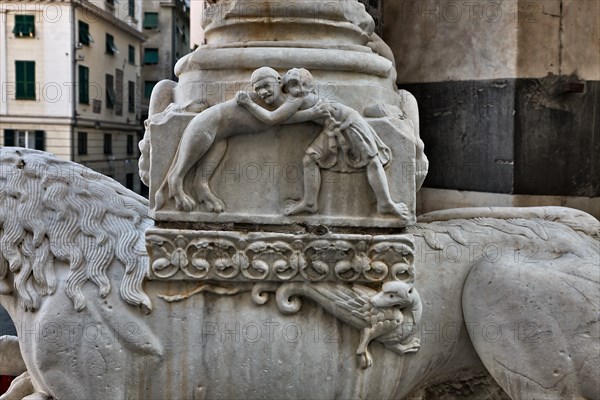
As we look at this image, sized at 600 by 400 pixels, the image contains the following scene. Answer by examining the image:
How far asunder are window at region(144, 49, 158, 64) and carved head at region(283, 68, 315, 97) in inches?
1284

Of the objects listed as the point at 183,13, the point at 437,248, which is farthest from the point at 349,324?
the point at 183,13

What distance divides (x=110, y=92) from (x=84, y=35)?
359cm

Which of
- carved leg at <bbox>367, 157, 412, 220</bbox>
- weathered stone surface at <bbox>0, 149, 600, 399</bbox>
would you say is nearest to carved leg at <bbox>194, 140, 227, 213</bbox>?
weathered stone surface at <bbox>0, 149, 600, 399</bbox>

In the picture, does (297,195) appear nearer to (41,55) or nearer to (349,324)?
(349,324)

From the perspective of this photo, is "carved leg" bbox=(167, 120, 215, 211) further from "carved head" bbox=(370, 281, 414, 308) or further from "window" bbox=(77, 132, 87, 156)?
"window" bbox=(77, 132, 87, 156)

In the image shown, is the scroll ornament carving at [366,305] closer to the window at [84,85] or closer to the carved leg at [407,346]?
the carved leg at [407,346]

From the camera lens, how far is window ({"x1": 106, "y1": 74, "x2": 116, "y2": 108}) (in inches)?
969

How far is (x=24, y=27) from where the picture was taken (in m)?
21.1

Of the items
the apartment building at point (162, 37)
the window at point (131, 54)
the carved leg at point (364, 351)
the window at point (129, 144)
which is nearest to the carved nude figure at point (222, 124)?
the carved leg at point (364, 351)

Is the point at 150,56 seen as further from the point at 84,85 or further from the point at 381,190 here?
the point at 381,190

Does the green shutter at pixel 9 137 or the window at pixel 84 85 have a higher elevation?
the window at pixel 84 85

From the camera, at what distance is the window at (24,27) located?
67.9 feet

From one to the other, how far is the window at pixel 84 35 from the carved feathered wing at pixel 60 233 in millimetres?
20933

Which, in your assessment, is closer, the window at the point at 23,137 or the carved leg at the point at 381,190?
the carved leg at the point at 381,190
